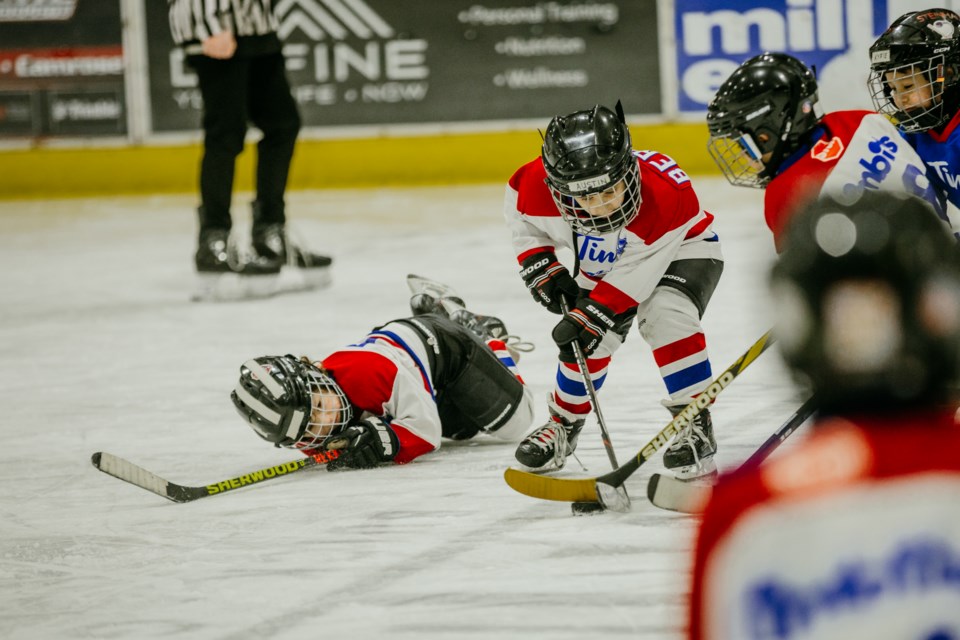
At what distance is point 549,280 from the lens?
2697 mm

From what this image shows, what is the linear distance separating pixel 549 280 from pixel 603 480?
506 millimetres

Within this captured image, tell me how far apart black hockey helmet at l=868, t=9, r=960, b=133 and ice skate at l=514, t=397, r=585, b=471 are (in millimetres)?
870

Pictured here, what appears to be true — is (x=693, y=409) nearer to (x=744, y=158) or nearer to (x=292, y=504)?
(x=744, y=158)

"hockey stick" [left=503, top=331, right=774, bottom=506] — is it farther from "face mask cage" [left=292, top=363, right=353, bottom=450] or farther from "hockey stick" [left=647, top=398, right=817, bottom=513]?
"face mask cage" [left=292, top=363, right=353, bottom=450]

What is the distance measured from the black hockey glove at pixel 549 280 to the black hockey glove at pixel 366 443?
403 millimetres

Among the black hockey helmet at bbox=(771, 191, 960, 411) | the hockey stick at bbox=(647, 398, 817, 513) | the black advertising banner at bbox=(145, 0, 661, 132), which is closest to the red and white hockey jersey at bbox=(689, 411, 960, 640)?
the black hockey helmet at bbox=(771, 191, 960, 411)

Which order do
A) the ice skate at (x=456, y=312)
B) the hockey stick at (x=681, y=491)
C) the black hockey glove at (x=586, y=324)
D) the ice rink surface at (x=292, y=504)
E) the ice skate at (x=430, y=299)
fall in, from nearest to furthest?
1. the ice rink surface at (x=292, y=504)
2. the hockey stick at (x=681, y=491)
3. the black hockey glove at (x=586, y=324)
4. the ice skate at (x=456, y=312)
5. the ice skate at (x=430, y=299)

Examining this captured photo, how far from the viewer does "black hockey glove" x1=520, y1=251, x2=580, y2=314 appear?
2.69m

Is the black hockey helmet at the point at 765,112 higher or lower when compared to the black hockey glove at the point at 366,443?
higher

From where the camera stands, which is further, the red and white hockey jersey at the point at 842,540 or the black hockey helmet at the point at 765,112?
the black hockey helmet at the point at 765,112

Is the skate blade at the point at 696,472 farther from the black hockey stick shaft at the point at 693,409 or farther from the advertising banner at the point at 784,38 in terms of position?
the advertising banner at the point at 784,38

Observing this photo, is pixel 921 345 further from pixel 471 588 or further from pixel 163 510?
pixel 163 510

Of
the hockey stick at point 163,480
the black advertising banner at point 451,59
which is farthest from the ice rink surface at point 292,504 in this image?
the black advertising banner at point 451,59

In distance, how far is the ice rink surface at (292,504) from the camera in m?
1.94
